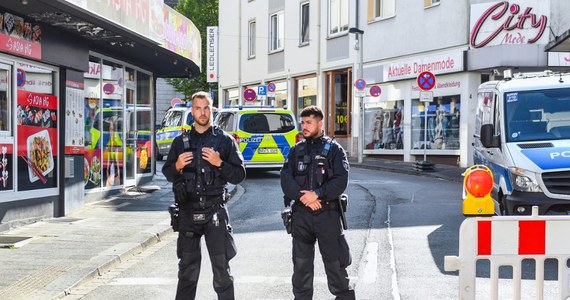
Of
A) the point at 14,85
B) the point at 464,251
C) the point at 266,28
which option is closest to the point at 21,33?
the point at 14,85

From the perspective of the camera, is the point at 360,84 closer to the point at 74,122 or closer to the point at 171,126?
the point at 171,126

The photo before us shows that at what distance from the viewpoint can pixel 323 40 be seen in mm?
35719

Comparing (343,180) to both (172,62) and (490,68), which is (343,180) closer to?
(172,62)

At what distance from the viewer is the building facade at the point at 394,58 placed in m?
25.4

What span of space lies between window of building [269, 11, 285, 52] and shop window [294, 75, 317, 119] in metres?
2.39

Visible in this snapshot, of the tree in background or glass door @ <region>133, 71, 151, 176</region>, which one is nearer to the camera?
glass door @ <region>133, 71, 151, 176</region>

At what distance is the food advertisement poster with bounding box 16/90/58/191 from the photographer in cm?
1160

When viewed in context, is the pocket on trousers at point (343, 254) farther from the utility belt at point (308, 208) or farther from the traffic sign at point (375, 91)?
the traffic sign at point (375, 91)

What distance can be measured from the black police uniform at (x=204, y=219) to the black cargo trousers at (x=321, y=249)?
0.54 metres

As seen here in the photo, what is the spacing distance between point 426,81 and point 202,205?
18329 mm

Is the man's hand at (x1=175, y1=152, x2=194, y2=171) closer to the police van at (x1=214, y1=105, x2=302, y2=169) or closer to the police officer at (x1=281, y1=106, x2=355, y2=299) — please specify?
the police officer at (x1=281, y1=106, x2=355, y2=299)

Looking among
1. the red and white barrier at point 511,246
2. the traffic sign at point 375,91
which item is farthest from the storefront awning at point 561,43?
the traffic sign at point 375,91

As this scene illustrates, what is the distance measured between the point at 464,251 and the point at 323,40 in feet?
104

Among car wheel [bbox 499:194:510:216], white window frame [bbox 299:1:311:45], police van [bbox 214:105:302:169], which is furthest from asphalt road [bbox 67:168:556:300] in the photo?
white window frame [bbox 299:1:311:45]
